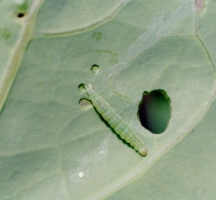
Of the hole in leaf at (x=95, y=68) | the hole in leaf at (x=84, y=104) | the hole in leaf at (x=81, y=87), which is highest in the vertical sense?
the hole in leaf at (x=95, y=68)

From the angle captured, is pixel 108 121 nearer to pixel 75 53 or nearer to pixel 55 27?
pixel 75 53

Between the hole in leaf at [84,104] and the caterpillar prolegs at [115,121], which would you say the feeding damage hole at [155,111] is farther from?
the hole in leaf at [84,104]

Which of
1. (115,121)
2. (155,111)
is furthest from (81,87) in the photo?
(155,111)

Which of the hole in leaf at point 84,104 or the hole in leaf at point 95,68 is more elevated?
the hole in leaf at point 95,68

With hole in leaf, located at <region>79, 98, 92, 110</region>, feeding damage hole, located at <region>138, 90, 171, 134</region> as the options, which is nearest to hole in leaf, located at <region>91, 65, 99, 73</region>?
hole in leaf, located at <region>79, 98, 92, 110</region>

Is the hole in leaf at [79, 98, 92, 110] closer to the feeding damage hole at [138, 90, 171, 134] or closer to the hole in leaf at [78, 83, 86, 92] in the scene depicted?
the hole in leaf at [78, 83, 86, 92]

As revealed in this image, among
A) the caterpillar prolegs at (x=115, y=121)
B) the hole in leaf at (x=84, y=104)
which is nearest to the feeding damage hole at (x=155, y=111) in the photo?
the caterpillar prolegs at (x=115, y=121)
